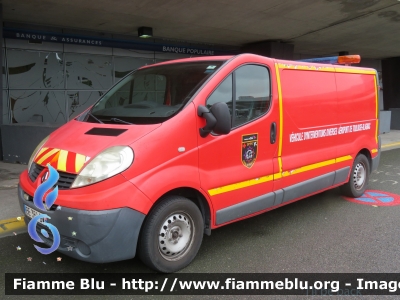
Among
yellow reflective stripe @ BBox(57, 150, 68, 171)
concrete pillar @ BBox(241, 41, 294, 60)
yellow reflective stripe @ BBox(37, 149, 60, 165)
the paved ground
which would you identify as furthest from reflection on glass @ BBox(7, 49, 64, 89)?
yellow reflective stripe @ BBox(57, 150, 68, 171)

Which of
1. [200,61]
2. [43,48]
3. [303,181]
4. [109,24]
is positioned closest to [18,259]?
[200,61]

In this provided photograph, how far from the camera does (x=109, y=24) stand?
1111 centimetres

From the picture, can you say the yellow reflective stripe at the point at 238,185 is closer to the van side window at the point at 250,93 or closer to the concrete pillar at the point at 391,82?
the van side window at the point at 250,93

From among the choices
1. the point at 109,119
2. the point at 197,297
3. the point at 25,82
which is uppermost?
the point at 25,82

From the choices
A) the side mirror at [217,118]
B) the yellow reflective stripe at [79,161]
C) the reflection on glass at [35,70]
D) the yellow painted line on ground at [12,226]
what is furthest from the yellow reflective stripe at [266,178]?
the reflection on glass at [35,70]

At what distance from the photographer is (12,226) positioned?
180 inches

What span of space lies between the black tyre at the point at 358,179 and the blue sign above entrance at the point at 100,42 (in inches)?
379

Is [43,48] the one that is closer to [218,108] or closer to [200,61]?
[200,61]

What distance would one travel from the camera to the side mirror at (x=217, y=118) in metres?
3.41

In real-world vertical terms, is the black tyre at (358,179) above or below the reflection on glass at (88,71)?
below

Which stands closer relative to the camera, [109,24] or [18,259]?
[18,259]

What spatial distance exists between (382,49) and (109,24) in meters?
13.7

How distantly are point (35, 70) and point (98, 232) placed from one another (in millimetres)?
10419

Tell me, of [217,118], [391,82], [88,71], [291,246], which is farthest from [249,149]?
[391,82]
